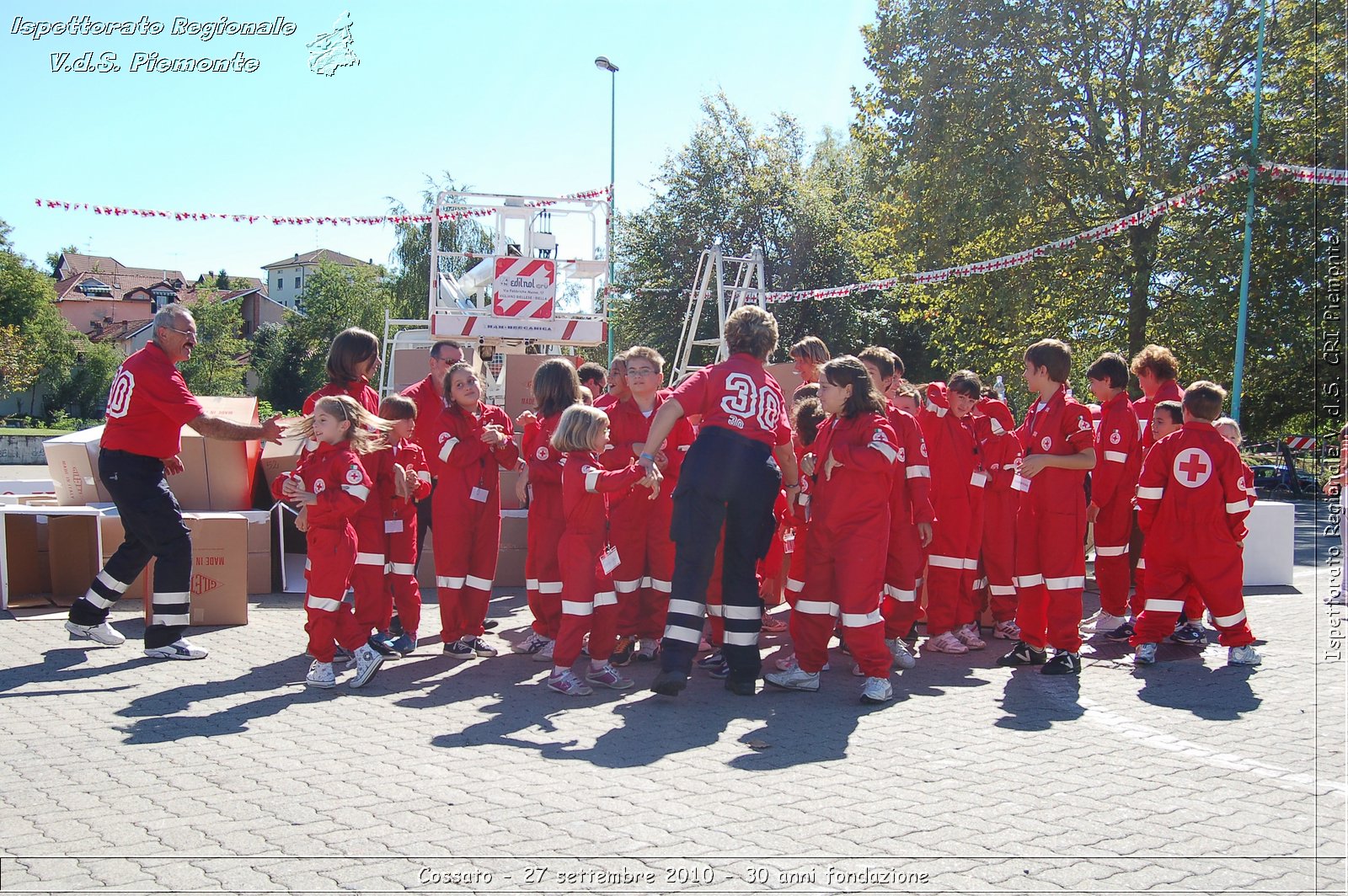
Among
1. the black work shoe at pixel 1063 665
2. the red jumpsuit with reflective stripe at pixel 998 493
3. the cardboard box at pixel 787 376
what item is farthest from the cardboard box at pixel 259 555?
the black work shoe at pixel 1063 665

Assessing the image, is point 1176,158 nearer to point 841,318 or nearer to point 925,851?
point 841,318

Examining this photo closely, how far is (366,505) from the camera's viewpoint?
244 inches

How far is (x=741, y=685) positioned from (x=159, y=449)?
4.02m

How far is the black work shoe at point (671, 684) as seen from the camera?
540 centimetres

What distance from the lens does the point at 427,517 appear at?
24.8 ft

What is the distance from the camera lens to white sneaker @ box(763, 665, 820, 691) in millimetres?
5824

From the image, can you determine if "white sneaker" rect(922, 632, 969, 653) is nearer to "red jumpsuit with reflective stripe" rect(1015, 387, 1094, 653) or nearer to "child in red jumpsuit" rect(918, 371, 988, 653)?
"child in red jumpsuit" rect(918, 371, 988, 653)

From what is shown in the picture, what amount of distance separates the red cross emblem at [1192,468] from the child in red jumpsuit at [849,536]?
2196mm

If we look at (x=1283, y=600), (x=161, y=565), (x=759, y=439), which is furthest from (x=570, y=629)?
(x=1283, y=600)

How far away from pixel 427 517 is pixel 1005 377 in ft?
57.4

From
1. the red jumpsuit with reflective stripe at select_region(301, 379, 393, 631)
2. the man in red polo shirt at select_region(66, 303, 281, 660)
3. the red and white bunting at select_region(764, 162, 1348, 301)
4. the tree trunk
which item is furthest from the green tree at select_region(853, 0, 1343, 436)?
the man in red polo shirt at select_region(66, 303, 281, 660)

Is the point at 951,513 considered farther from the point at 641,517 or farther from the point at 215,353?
the point at 215,353

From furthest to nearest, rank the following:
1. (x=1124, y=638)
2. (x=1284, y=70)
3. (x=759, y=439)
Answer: (x=1284, y=70) < (x=1124, y=638) < (x=759, y=439)

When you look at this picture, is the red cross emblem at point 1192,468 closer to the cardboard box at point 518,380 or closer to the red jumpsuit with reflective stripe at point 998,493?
the red jumpsuit with reflective stripe at point 998,493
